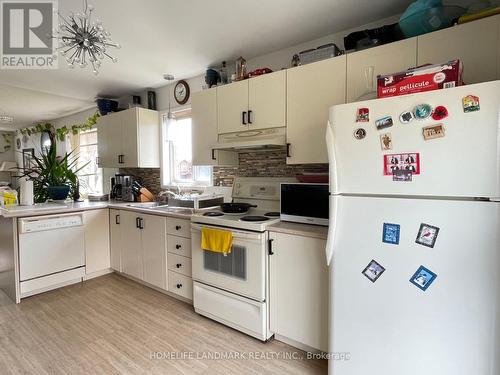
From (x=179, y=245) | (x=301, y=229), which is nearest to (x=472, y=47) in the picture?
(x=301, y=229)

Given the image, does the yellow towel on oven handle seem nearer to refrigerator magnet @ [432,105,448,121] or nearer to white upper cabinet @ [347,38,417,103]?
white upper cabinet @ [347,38,417,103]

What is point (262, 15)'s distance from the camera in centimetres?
204

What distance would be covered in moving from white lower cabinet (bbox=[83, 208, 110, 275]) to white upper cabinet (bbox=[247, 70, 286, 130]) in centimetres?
224

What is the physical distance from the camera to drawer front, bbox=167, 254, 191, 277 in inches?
100

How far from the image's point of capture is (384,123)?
4.24 feet

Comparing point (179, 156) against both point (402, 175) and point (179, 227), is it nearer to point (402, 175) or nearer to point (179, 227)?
point (179, 227)

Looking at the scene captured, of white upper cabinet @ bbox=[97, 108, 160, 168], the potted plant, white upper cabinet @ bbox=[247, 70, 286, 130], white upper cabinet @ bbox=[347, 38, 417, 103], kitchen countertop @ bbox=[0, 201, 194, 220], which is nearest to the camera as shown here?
white upper cabinet @ bbox=[347, 38, 417, 103]

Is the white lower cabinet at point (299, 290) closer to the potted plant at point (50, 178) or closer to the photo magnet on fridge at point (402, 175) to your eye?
the photo magnet on fridge at point (402, 175)

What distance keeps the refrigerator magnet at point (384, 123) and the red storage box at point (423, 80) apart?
159 millimetres

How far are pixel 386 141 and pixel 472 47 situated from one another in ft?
2.56

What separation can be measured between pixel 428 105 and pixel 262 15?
1.45m

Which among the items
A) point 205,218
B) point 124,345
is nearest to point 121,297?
point 124,345

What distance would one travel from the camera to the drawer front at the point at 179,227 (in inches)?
99.0

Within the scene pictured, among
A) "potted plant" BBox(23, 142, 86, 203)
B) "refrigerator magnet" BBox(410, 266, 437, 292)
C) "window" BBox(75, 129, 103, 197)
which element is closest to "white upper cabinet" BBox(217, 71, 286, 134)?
"refrigerator magnet" BBox(410, 266, 437, 292)
